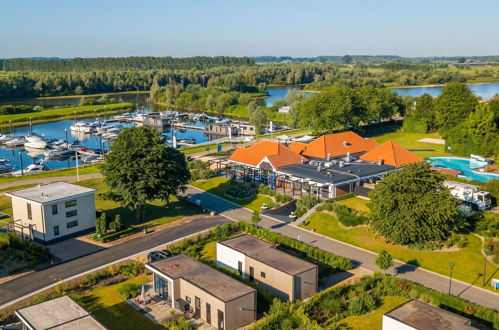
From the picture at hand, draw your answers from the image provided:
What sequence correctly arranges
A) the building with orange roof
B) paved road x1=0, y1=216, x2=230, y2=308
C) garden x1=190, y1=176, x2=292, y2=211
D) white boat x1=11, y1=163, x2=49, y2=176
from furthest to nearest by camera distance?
white boat x1=11, y1=163, x2=49, y2=176, the building with orange roof, garden x1=190, y1=176, x2=292, y2=211, paved road x1=0, y1=216, x2=230, y2=308

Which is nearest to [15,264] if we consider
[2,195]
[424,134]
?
[2,195]

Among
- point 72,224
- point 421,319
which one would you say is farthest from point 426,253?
point 72,224

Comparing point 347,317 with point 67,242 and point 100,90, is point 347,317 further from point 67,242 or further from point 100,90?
point 100,90

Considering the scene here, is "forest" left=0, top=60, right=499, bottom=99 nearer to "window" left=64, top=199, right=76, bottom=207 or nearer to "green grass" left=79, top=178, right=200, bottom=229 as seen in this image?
"green grass" left=79, top=178, right=200, bottom=229

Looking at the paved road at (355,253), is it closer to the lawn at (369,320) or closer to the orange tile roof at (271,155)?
the lawn at (369,320)

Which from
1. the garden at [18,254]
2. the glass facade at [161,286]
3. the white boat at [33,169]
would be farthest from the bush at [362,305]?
the white boat at [33,169]

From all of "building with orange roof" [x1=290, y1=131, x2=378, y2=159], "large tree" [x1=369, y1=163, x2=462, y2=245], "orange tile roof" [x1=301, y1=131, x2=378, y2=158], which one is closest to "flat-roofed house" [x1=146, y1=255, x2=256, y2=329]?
"large tree" [x1=369, y1=163, x2=462, y2=245]
